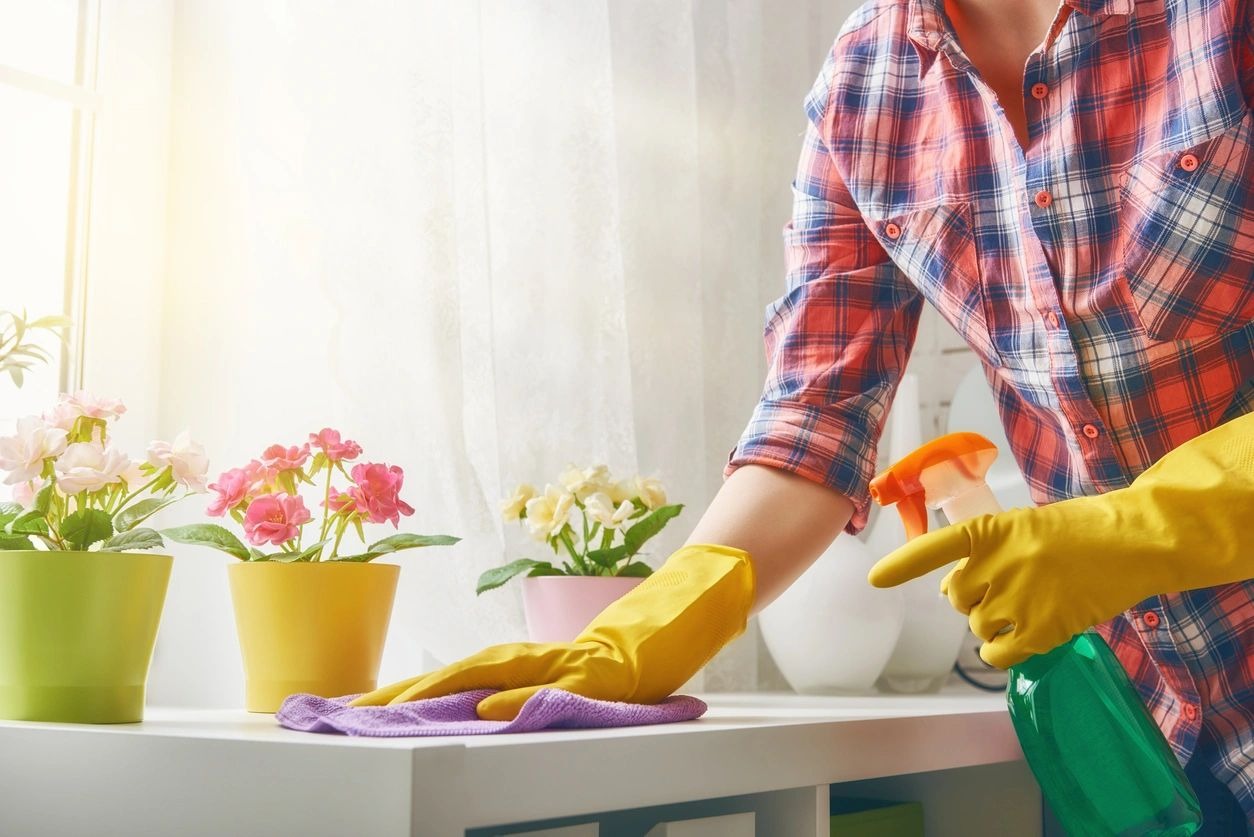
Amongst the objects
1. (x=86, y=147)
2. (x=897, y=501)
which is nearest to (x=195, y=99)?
(x=86, y=147)

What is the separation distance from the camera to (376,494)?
102cm

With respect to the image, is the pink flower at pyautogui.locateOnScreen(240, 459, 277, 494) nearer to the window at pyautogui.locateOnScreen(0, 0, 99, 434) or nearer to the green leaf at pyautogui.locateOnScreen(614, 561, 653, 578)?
the green leaf at pyautogui.locateOnScreen(614, 561, 653, 578)

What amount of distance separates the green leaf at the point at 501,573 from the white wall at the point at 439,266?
0.33ft

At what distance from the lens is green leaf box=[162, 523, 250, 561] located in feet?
3.13

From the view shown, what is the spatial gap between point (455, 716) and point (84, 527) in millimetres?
303

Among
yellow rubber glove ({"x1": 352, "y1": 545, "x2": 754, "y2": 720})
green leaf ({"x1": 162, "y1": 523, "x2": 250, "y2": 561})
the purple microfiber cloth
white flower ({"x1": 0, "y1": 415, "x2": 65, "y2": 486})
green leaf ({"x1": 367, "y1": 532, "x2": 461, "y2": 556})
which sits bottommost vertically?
the purple microfiber cloth

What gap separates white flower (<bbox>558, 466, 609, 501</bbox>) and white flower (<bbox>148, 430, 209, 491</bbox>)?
428mm

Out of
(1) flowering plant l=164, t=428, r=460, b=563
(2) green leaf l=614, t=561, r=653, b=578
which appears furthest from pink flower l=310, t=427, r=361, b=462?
(2) green leaf l=614, t=561, r=653, b=578

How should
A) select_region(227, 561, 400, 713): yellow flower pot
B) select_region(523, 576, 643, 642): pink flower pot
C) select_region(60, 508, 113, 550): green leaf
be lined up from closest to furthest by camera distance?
1. select_region(60, 508, 113, 550): green leaf
2. select_region(227, 561, 400, 713): yellow flower pot
3. select_region(523, 576, 643, 642): pink flower pot

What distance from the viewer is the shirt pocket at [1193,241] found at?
2.87ft

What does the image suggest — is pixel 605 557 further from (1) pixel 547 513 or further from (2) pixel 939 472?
(2) pixel 939 472

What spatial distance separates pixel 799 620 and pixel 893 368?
1.36 feet

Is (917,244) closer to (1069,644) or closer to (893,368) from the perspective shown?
(893,368)

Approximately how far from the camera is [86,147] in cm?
148
